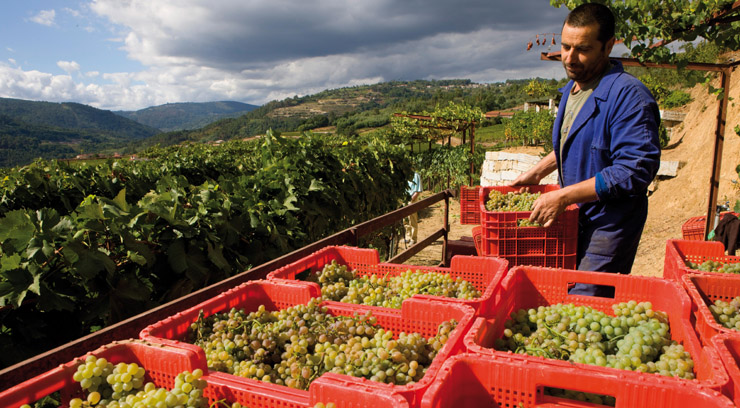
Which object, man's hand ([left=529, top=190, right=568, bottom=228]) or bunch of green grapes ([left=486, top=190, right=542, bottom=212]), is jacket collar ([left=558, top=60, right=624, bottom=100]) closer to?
man's hand ([left=529, top=190, right=568, bottom=228])

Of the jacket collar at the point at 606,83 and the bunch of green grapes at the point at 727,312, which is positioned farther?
the jacket collar at the point at 606,83

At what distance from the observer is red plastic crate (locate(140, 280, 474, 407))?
115 cm

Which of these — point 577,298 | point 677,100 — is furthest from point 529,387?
point 677,100

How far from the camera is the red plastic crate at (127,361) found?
114 centimetres

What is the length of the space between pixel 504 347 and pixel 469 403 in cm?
46

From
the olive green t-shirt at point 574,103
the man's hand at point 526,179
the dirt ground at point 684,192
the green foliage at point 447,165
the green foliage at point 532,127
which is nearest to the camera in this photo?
the olive green t-shirt at point 574,103

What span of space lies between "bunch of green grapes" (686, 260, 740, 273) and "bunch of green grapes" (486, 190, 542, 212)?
0.95 metres

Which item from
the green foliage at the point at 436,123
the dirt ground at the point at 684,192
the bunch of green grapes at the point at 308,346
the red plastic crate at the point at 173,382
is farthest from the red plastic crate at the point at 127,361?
the green foliage at the point at 436,123

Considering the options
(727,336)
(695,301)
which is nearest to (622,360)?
(727,336)

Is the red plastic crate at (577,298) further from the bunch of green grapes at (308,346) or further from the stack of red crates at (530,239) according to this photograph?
the stack of red crates at (530,239)

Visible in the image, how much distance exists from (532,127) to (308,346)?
3297 centimetres

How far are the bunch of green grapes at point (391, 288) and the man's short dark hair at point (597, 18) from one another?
157 cm

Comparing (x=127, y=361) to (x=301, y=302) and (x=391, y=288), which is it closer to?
(x=301, y=302)

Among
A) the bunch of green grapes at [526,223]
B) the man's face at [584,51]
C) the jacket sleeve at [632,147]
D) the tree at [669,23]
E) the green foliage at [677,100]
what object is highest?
the green foliage at [677,100]
